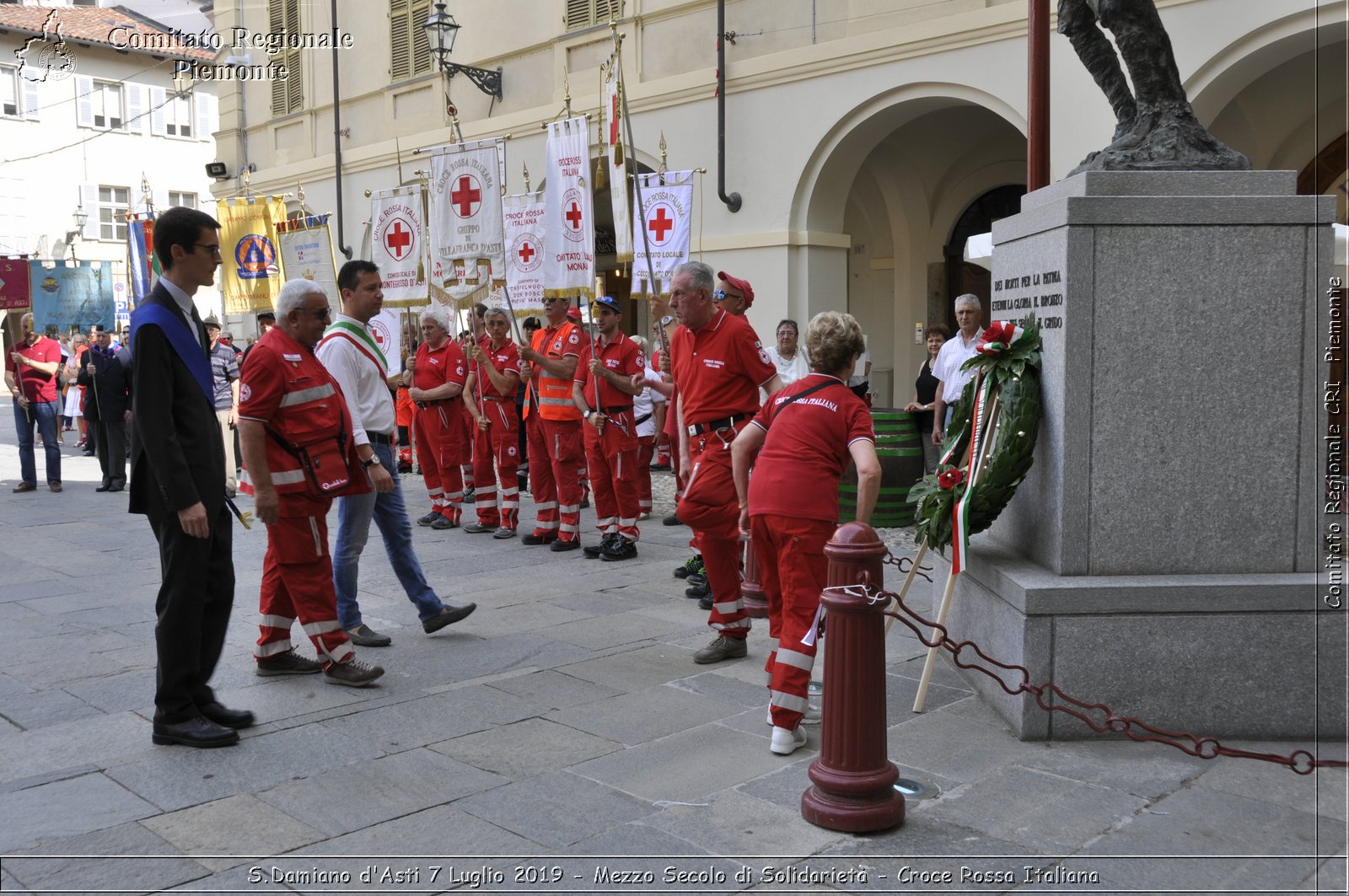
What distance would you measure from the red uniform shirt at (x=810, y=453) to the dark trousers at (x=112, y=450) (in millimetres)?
11732

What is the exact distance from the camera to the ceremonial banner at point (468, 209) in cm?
1068

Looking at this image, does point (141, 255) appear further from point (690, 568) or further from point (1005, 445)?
point (1005, 445)

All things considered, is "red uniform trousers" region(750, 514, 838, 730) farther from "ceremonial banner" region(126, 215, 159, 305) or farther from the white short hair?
"ceremonial banner" region(126, 215, 159, 305)

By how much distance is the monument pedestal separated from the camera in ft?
14.6

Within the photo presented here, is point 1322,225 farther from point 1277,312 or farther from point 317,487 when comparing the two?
point 317,487

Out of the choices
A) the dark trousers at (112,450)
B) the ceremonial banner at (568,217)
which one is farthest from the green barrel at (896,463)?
the dark trousers at (112,450)

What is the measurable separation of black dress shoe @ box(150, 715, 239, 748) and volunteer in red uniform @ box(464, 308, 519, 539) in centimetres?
544

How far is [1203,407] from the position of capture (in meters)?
4.57

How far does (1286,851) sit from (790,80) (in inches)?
447

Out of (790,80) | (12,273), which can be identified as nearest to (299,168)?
(12,273)

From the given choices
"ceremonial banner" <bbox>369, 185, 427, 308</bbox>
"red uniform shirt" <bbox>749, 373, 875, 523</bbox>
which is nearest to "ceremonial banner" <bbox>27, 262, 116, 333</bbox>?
"ceremonial banner" <bbox>369, 185, 427, 308</bbox>

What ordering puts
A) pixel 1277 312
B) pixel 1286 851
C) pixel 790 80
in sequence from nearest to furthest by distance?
pixel 1286 851, pixel 1277 312, pixel 790 80

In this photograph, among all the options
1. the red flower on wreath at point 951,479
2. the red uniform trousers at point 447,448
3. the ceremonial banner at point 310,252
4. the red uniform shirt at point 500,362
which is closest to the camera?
the red flower on wreath at point 951,479

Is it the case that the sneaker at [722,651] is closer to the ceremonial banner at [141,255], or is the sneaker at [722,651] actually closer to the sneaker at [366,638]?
the sneaker at [366,638]
